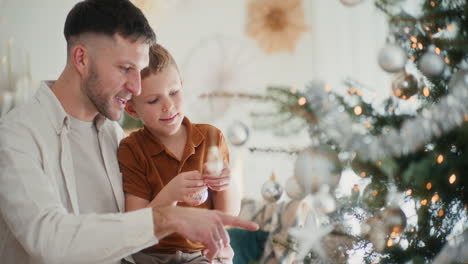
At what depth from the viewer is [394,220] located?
1252mm

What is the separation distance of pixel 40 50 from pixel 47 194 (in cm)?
199

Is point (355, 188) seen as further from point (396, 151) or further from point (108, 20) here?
point (108, 20)

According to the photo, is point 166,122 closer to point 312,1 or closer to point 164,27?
point 164,27

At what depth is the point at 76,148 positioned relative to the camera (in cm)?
160

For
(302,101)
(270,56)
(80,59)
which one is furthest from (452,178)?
(270,56)

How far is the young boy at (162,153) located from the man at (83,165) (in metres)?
0.05

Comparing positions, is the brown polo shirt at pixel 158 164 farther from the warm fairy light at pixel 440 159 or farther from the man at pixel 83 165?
the warm fairy light at pixel 440 159

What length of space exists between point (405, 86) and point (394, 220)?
0.32 m

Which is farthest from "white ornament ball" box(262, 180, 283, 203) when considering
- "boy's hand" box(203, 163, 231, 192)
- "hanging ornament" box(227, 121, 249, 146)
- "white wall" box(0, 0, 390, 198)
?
"white wall" box(0, 0, 390, 198)

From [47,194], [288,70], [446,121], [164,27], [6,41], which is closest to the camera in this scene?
[446,121]

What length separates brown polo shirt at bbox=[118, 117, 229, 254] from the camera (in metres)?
1.54

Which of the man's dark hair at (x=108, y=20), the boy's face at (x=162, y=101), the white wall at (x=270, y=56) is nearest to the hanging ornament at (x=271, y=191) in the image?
the boy's face at (x=162, y=101)

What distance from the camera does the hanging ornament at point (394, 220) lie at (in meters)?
1.25

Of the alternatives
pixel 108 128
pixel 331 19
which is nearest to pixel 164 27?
pixel 331 19
